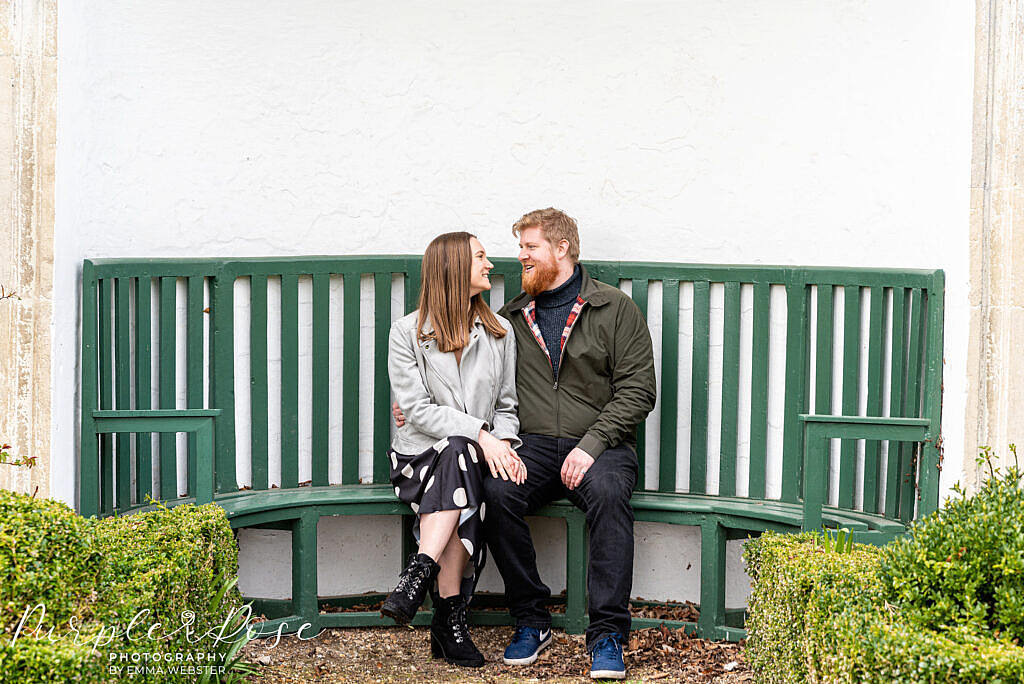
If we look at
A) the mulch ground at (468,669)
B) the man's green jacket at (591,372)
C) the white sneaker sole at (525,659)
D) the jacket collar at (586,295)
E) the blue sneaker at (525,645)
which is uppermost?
the jacket collar at (586,295)

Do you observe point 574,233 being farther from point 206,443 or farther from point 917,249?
point 206,443

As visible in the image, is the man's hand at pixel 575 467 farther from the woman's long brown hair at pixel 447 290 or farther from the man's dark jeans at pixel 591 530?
the woman's long brown hair at pixel 447 290

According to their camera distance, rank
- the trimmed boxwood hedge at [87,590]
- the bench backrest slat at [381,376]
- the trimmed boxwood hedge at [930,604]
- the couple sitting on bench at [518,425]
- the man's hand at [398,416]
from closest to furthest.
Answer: the trimmed boxwood hedge at [930,604], the trimmed boxwood hedge at [87,590], the couple sitting on bench at [518,425], the man's hand at [398,416], the bench backrest slat at [381,376]

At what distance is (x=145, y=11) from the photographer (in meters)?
4.96

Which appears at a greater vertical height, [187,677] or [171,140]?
[171,140]

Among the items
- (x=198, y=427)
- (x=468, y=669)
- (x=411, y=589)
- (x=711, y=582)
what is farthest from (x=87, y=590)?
(x=711, y=582)

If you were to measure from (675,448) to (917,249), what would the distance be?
4.51ft

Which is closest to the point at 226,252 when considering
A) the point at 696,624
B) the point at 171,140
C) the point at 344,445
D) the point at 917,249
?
the point at 171,140

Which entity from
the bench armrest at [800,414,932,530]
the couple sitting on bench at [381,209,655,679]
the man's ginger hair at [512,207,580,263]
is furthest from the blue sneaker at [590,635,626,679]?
the man's ginger hair at [512,207,580,263]

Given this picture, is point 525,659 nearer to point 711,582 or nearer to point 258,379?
point 711,582

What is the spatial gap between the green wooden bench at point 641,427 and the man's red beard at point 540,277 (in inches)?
11.3

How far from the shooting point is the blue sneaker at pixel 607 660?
14.1 feet

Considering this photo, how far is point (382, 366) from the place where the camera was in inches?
204

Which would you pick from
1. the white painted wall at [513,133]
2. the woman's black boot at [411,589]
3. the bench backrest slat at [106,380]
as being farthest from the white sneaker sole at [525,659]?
the bench backrest slat at [106,380]
